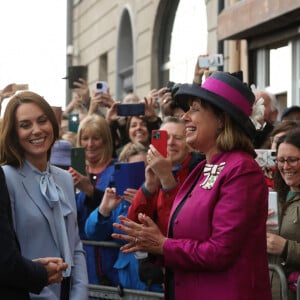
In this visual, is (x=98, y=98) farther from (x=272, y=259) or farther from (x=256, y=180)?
(x=256, y=180)

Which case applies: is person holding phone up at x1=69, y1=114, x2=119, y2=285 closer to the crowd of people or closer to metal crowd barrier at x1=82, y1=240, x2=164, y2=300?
metal crowd barrier at x1=82, y1=240, x2=164, y2=300

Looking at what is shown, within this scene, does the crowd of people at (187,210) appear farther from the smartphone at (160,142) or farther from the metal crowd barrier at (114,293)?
the metal crowd barrier at (114,293)

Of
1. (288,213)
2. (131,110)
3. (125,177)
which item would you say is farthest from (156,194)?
(131,110)

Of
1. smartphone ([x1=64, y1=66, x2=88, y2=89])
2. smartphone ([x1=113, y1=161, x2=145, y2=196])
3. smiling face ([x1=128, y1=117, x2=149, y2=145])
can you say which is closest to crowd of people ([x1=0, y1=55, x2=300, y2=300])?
smartphone ([x1=113, y1=161, x2=145, y2=196])

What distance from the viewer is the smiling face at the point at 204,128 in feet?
13.8

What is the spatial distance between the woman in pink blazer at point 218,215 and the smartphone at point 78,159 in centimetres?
205

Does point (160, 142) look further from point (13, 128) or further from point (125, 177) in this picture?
point (13, 128)

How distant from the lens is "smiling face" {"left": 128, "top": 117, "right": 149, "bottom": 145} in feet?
25.0

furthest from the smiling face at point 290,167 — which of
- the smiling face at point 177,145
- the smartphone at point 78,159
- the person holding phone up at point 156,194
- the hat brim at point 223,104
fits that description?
the smartphone at point 78,159

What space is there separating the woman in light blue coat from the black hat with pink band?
0.72 m

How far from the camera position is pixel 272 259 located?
518 centimetres

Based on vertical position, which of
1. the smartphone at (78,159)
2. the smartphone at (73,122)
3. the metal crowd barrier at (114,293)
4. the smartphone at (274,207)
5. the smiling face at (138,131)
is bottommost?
the metal crowd barrier at (114,293)

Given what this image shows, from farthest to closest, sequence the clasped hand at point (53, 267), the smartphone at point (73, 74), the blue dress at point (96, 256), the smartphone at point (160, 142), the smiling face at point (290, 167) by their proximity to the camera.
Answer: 1. the smartphone at point (73, 74)
2. the blue dress at point (96, 256)
3. the smartphone at point (160, 142)
4. the smiling face at point (290, 167)
5. the clasped hand at point (53, 267)

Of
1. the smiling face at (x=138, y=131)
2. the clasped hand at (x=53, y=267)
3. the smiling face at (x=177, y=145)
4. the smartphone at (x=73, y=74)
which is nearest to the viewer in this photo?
the clasped hand at (x=53, y=267)
